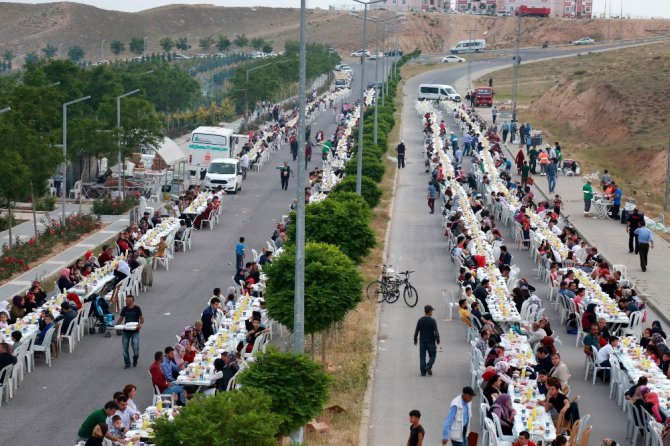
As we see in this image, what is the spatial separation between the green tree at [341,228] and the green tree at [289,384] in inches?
473

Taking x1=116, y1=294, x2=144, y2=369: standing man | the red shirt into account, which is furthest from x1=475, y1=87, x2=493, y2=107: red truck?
the red shirt

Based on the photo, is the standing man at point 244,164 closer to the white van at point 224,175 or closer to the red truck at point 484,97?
the white van at point 224,175

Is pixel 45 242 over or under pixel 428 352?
under

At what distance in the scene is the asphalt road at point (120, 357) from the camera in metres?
19.5

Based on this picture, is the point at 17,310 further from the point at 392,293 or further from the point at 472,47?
the point at 472,47

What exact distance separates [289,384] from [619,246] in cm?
2260

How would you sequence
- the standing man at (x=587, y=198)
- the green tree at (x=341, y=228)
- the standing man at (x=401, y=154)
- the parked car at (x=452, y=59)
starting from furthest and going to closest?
the parked car at (x=452, y=59)
the standing man at (x=401, y=154)
the standing man at (x=587, y=198)
the green tree at (x=341, y=228)

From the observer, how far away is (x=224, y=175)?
48250 millimetres

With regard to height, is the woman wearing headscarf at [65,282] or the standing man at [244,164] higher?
the woman wearing headscarf at [65,282]

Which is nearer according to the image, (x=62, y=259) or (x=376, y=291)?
(x=376, y=291)

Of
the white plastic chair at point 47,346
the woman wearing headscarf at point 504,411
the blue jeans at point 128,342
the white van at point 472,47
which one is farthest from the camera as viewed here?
the white van at point 472,47

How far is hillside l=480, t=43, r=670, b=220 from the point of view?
59.9 meters

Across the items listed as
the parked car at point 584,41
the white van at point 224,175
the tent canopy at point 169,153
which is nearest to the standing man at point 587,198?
the white van at point 224,175

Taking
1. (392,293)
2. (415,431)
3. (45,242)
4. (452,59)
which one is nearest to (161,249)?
(45,242)
